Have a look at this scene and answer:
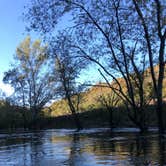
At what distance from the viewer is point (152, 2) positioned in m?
34.4

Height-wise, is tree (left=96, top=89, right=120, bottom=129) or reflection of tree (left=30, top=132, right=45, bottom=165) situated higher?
tree (left=96, top=89, right=120, bottom=129)

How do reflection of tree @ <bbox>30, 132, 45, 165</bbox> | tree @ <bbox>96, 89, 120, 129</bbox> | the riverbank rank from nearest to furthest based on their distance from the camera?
1. reflection of tree @ <bbox>30, 132, 45, 165</bbox>
2. tree @ <bbox>96, 89, 120, 129</bbox>
3. the riverbank

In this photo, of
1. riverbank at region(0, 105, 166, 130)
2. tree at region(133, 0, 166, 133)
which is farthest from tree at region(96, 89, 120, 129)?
tree at region(133, 0, 166, 133)

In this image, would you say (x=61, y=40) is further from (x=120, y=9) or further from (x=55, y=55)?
(x=120, y=9)

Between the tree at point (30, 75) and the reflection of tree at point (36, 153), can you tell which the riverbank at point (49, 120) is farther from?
the reflection of tree at point (36, 153)

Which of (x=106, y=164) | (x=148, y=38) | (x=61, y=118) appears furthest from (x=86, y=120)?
(x=106, y=164)

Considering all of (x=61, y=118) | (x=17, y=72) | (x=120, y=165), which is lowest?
(x=120, y=165)

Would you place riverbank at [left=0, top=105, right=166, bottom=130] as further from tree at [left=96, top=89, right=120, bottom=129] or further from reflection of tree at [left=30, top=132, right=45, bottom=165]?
reflection of tree at [left=30, top=132, right=45, bottom=165]

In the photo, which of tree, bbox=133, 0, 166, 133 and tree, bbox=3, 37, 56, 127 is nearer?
tree, bbox=133, 0, 166, 133

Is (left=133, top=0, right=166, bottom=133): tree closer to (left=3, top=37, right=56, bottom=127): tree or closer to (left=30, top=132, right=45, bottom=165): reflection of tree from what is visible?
(left=30, top=132, right=45, bottom=165): reflection of tree

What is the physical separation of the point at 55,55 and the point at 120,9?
693 centimetres

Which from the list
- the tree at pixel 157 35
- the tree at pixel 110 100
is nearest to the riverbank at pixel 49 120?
the tree at pixel 110 100

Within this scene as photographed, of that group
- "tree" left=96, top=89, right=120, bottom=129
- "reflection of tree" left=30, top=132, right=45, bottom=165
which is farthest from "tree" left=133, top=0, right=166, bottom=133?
"tree" left=96, top=89, right=120, bottom=129

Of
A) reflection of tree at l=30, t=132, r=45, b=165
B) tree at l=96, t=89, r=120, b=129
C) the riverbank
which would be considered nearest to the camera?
reflection of tree at l=30, t=132, r=45, b=165
